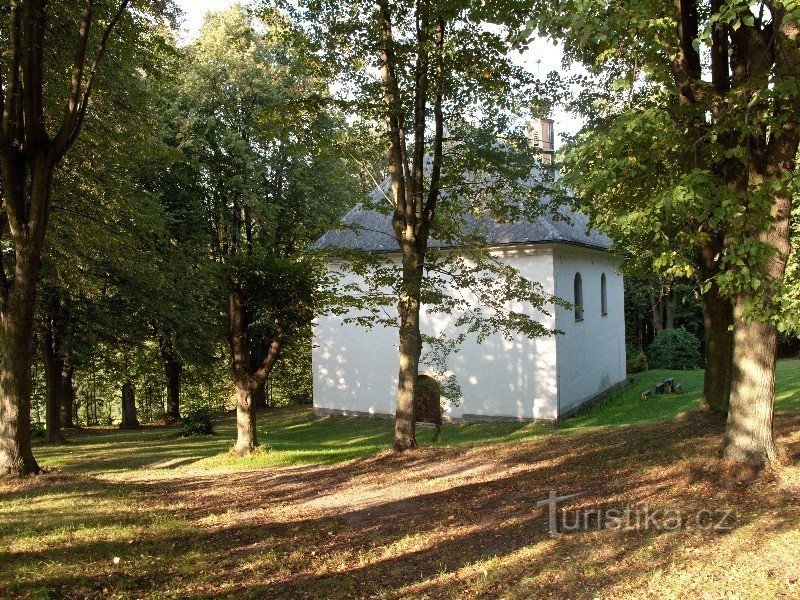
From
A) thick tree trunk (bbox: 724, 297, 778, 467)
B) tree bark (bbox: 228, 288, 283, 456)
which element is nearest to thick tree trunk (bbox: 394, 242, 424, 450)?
tree bark (bbox: 228, 288, 283, 456)

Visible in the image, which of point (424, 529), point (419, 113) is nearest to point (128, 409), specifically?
point (419, 113)

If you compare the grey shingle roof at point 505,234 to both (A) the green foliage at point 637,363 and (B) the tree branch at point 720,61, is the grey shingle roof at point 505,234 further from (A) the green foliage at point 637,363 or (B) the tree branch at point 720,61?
(A) the green foliage at point 637,363

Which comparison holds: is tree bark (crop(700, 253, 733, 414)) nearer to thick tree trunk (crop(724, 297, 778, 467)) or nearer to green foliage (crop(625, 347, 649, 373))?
thick tree trunk (crop(724, 297, 778, 467))

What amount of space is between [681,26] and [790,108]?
10.3 ft

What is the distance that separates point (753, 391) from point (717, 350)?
17.7ft

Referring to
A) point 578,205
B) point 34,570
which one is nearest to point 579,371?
point 578,205

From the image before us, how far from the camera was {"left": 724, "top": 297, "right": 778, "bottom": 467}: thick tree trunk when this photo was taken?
8617 mm

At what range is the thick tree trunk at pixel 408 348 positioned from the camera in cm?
1330

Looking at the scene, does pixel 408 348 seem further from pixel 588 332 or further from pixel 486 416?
pixel 588 332

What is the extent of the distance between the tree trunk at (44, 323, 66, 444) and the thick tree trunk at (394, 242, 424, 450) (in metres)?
12.8

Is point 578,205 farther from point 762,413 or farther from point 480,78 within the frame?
point 762,413

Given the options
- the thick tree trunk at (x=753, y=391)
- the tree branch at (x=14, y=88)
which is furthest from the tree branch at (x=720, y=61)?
the tree branch at (x=14, y=88)

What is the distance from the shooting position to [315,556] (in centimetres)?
741

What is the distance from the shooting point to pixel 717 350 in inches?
541
